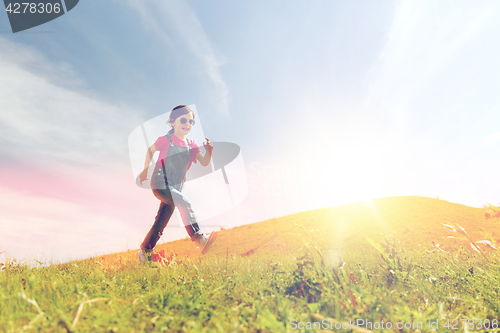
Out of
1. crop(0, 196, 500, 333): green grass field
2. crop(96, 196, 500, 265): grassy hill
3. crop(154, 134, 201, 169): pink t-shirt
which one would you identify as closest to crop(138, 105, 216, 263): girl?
crop(154, 134, 201, 169): pink t-shirt

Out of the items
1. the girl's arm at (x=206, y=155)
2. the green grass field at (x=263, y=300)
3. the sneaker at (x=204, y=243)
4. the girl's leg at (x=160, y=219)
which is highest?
the girl's arm at (x=206, y=155)

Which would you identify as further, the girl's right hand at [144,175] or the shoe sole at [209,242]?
the girl's right hand at [144,175]

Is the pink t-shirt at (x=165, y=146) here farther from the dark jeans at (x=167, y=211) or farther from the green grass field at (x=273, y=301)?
the green grass field at (x=273, y=301)

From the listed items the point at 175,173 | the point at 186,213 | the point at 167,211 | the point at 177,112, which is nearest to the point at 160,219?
→ the point at 167,211

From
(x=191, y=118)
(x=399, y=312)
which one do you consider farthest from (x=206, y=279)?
(x=191, y=118)

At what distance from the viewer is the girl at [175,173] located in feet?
Result: 15.0

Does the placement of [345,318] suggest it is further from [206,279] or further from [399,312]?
[206,279]

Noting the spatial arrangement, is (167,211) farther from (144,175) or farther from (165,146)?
(165,146)

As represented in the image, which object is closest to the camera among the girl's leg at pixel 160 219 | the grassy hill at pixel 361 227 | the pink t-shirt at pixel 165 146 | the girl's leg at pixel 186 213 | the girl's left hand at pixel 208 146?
the girl's leg at pixel 160 219

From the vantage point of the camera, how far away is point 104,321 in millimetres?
1266

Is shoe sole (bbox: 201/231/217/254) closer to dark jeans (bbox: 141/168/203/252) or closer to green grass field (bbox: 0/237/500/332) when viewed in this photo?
dark jeans (bbox: 141/168/203/252)

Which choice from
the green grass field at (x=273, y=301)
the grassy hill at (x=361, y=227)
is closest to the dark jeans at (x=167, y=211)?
the grassy hill at (x=361, y=227)

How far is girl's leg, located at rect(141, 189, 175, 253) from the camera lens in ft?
14.7

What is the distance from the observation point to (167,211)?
15.1 feet
